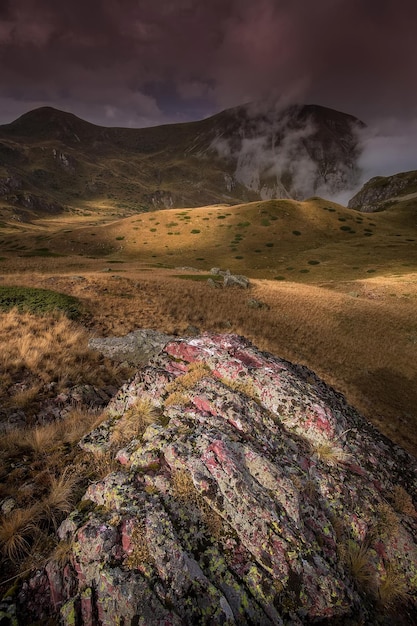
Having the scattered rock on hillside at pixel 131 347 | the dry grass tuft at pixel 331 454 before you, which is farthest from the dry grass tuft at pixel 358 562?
the scattered rock on hillside at pixel 131 347

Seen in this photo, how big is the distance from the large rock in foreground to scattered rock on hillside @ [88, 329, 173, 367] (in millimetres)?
6333

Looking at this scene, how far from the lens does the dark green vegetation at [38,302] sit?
1573 cm

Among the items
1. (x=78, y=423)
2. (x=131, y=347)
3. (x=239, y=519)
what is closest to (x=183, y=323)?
(x=131, y=347)

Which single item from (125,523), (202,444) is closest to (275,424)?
(202,444)

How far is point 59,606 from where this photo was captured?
3668 mm

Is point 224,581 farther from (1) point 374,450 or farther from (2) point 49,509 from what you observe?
(1) point 374,450

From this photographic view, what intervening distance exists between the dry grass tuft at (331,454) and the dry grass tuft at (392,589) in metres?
1.64

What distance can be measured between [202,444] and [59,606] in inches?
109

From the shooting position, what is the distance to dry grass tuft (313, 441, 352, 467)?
5840 mm

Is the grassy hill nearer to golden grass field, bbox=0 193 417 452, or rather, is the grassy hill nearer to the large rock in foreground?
golden grass field, bbox=0 193 417 452

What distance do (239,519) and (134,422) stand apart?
292 centimetres

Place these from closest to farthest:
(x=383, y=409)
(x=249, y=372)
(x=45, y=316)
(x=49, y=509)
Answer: (x=49, y=509) < (x=249, y=372) < (x=45, y=316) < (x=383, y=409)

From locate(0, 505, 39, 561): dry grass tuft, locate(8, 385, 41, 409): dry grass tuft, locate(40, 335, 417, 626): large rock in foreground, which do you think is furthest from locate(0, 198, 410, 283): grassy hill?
locate(0, 505, 39, 561): dry grass tuft

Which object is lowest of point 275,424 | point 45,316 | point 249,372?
point 45,316
